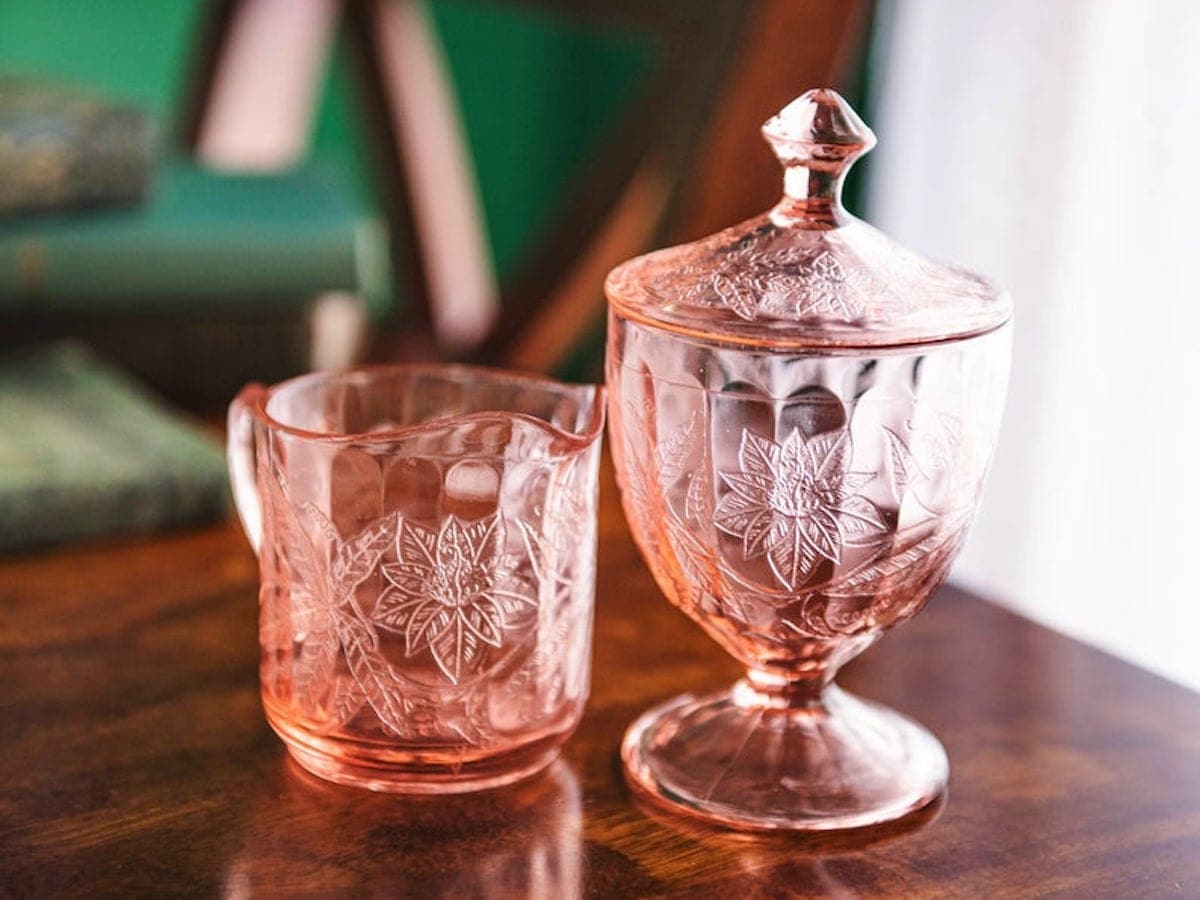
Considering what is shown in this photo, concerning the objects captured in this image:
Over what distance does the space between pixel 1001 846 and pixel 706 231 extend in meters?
0.63

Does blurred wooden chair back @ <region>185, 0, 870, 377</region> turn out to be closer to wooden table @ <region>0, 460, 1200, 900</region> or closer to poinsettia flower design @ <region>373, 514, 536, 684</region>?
wooden table @ <region>0, 460, 1200, 900</region>

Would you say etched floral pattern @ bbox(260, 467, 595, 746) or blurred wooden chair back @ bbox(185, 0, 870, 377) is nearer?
etched floral pattern @ bbox(260, 467, 595, 746)

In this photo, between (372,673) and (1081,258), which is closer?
(372,673)

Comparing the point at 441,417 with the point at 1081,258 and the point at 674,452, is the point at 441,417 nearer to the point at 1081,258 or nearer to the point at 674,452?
the point at 674,452

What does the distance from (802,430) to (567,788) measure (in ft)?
0.47

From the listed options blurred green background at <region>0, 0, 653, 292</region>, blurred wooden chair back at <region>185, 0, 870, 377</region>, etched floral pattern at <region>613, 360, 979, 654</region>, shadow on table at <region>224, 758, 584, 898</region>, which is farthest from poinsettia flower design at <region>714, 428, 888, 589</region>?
blurred green background at <region>0, 0, 653, 292</region>

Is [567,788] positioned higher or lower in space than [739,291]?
lower

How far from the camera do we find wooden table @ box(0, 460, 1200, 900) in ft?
1.60

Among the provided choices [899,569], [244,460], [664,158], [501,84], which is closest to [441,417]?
[244,460]

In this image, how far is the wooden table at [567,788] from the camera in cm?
49

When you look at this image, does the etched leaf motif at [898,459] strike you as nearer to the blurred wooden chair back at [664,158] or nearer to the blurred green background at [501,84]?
the blurred wooden chair back at [664,158]

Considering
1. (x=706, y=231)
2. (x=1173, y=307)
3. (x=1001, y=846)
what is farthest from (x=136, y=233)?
(x=1173, y=307)

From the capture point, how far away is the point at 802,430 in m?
0.48

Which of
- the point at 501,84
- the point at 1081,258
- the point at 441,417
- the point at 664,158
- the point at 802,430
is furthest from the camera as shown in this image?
the point at 501,84
